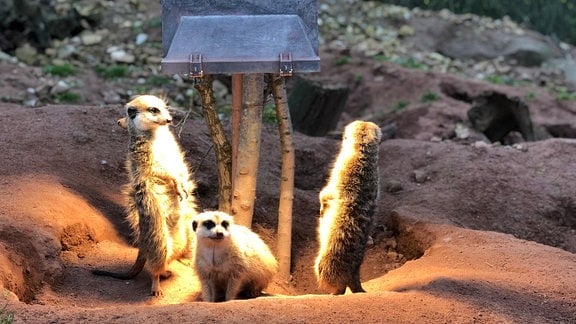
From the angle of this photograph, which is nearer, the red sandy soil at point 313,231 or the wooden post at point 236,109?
the red sandy soil at point 313,231

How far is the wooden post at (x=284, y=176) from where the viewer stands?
5.13m

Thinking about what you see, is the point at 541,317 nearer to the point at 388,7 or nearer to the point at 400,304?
the point at 400,304

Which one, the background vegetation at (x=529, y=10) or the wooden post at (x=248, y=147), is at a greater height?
the wooden post at (x=248, y=147)

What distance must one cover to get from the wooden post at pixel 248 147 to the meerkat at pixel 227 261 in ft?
1.56

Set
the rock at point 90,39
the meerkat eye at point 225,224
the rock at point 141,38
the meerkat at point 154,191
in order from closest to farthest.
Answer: the meerkat eye at point 225,224 → the meerkat at point 154,191 → the rock at point 90,39 → the rock at point 141,38

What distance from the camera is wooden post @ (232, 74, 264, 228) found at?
16.7 feet

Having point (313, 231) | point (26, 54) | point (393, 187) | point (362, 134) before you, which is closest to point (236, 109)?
point (362, 134)

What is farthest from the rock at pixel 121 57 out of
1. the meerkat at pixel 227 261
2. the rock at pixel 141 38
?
the meerkat at pixel 227 261

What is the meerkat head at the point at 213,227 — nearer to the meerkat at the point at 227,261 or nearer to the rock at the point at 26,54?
the meerkat at the point at 227,261

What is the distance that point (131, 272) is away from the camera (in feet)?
16.4

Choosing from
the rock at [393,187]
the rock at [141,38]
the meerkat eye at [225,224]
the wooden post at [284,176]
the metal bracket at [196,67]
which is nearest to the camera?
the metal bracket at [196,67]

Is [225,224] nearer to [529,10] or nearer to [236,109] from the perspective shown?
[236,109]

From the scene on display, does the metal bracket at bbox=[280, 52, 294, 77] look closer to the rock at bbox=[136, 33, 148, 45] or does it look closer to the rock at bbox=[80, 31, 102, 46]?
the rock at bbox=[136, 33, 148, 45]

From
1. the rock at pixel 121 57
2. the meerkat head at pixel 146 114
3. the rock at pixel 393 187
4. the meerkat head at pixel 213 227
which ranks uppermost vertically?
the meerkat head at pixel 146 114
